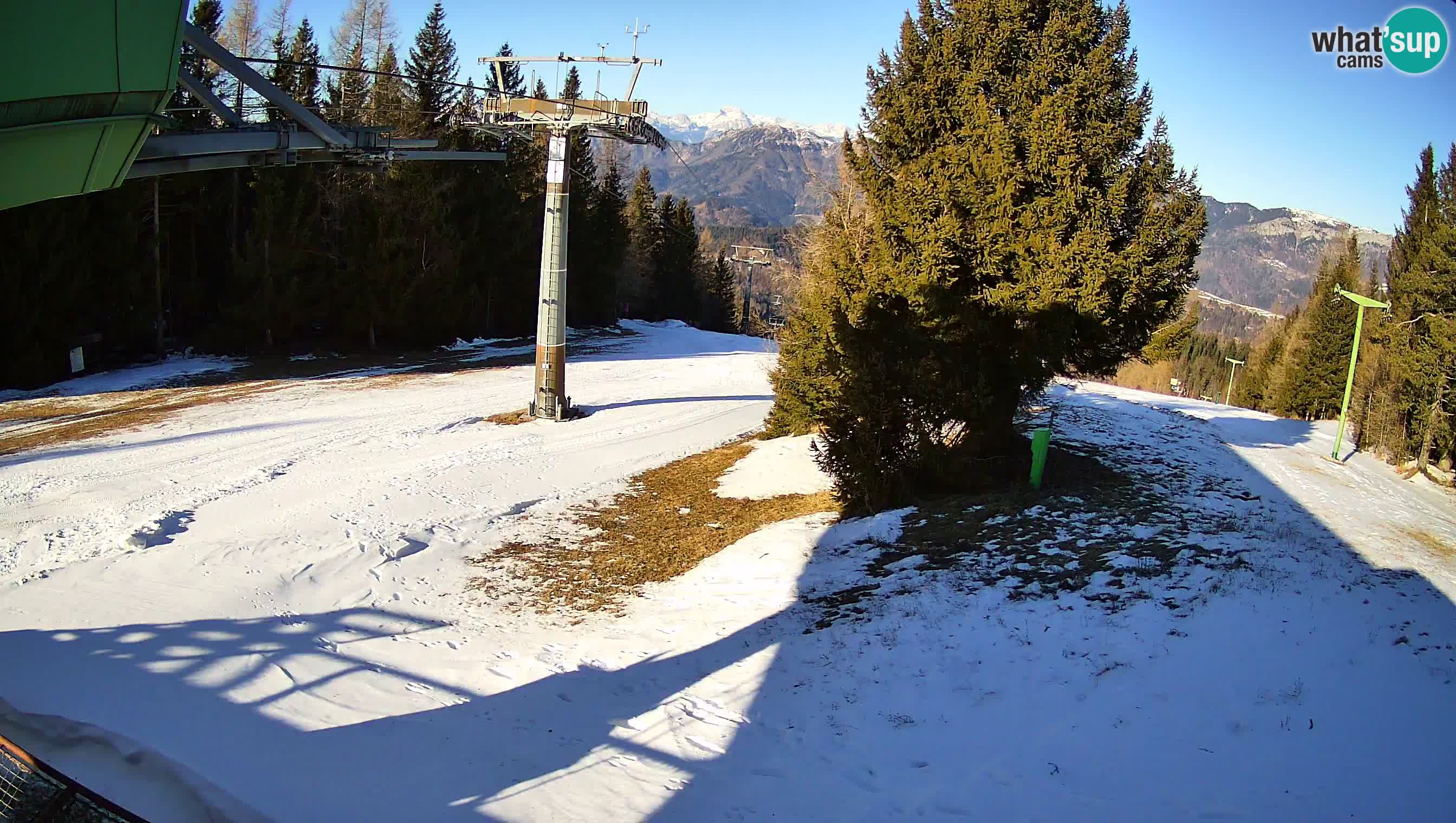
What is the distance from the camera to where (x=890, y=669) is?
7.38m

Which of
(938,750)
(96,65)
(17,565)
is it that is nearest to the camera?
(96,65)

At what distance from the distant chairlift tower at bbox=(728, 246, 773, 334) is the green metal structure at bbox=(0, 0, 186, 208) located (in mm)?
40339

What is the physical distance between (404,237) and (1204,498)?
2886cm

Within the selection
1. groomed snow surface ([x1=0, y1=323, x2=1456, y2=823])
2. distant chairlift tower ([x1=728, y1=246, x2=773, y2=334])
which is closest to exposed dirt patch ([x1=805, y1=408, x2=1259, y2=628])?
groomed snow surface ([x1=0, y1=323, x2=1456, y2=823])

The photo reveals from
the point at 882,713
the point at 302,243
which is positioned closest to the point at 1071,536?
the point at 882,713

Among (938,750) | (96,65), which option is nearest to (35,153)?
(96,65)

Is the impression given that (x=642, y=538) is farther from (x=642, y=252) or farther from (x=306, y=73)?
(x=642, y=252)

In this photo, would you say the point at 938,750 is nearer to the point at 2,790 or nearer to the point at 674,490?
the point at 2,790

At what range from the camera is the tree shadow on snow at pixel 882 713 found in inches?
215

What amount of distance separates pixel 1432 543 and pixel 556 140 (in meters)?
17.1

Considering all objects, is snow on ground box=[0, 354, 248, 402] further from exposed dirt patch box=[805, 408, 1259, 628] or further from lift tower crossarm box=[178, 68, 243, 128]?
exposed dirt patch box=[805, 408, 1259, 628]

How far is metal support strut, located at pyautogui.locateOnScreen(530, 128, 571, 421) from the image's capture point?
61.7 feet

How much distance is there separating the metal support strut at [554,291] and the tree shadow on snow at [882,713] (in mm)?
11223

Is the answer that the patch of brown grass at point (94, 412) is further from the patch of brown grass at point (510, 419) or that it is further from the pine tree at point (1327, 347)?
the pine tree at point (1327, 347)
